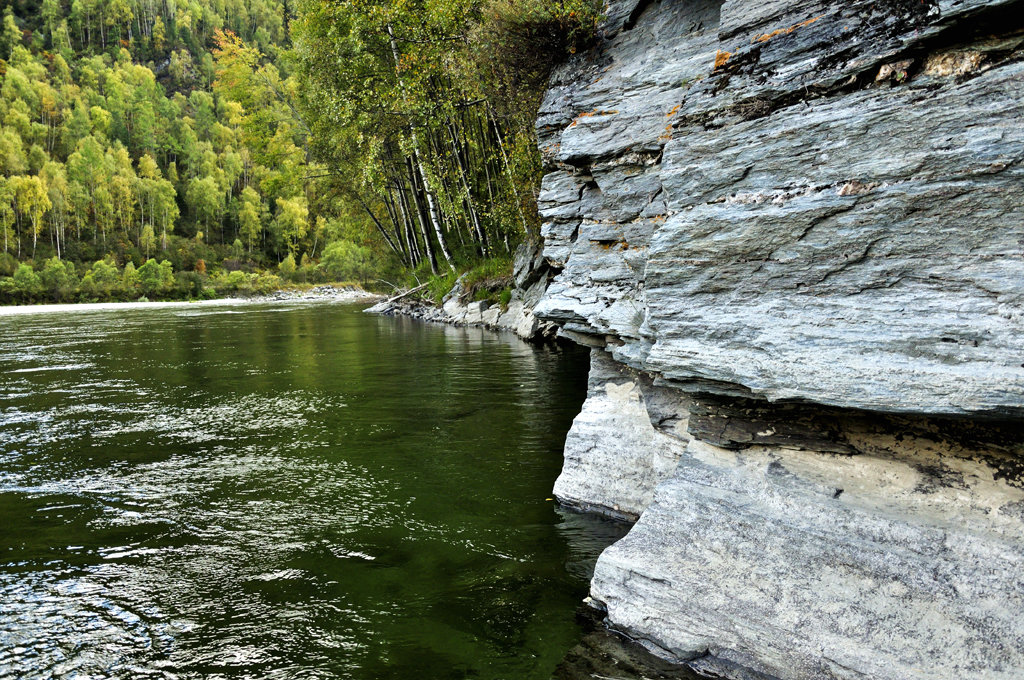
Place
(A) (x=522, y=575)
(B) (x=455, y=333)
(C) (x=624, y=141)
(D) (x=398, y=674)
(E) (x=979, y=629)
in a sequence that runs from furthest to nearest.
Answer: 1. (B) (x=455, y=333)
2. (C) (x=624, y=141)
3. (A) (x=522, y=575)
4. (D) (x=398, y=674)
5. (E) (x=979, y=629)

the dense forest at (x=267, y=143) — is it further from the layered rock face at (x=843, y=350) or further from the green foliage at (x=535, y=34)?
the layered rock face at (x=843, y=350)

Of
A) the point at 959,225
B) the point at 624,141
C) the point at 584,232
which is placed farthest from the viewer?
the point at 584,232

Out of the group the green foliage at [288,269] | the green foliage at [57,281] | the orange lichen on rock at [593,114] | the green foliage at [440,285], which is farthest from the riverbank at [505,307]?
the green foliage at [288,269]

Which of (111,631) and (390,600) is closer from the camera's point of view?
(111,631)

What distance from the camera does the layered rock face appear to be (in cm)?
356

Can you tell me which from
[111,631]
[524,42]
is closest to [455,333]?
[524,42]

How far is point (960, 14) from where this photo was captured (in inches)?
149

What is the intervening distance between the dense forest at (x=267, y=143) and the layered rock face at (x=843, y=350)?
15.2ft

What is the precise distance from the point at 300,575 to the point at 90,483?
442 centimetres

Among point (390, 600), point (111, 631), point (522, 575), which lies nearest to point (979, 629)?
point (522, 575)

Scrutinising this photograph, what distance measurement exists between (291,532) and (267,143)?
3572cm

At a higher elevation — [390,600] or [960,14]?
[960,14]

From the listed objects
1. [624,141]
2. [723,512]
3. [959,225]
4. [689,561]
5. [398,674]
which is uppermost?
[624,141]

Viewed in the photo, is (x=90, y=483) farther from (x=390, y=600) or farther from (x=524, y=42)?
(x=524, y=42)
